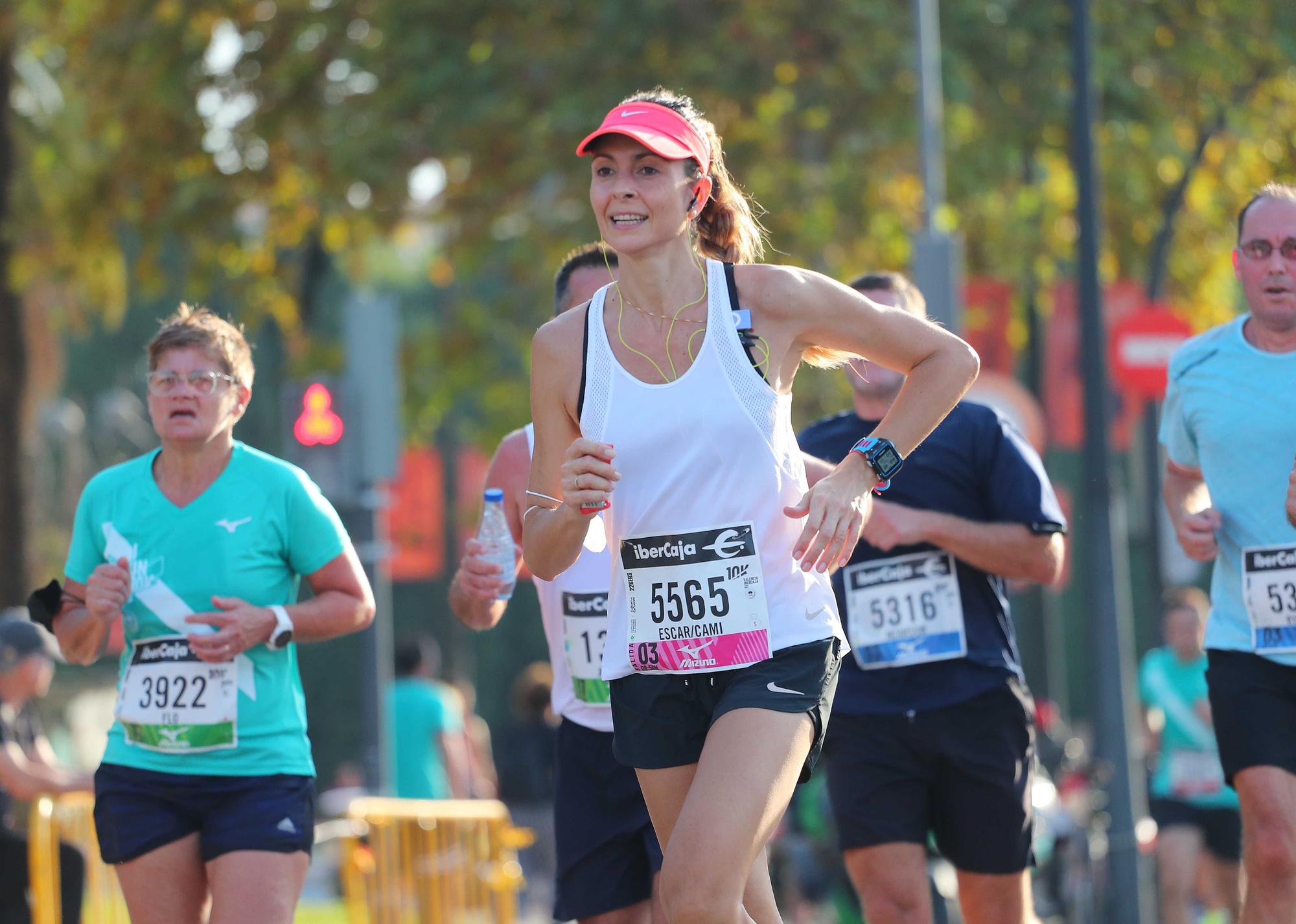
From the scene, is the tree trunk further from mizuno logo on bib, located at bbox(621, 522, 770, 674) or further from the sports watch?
the sports watch

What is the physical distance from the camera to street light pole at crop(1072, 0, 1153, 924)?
37.0 feet

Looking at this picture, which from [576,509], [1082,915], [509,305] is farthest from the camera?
[509,305]

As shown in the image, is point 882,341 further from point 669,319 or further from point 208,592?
point 208,592

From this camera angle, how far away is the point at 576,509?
14.4 ft

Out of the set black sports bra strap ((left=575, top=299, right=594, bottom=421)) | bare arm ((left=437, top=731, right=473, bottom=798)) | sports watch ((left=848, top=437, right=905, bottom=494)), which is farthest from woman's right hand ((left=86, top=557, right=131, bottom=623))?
bare arm ((left=437, top=731, right=473, bottom=798))

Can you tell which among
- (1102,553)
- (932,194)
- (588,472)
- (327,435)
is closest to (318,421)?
(327,435)

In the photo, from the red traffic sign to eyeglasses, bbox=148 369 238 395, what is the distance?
8.40 m

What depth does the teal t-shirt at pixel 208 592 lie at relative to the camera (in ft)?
17.9

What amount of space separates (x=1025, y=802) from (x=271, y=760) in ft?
7.71

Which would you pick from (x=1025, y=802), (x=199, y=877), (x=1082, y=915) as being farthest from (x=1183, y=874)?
(x=199, y=877)

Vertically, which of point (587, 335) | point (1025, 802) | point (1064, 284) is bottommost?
point (1025, 802)

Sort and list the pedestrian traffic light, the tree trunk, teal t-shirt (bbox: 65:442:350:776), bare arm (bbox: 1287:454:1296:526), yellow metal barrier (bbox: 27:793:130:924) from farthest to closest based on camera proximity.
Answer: the tree trunk, the pedestrian traffic light, yellow metal barrier (bbox: 27:793:130:924), teal t-shirt (bbox: 65:442:350:776), bare arm (bbox: 1287:454:1296:526)

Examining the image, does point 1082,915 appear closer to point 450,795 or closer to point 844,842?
point 450,795

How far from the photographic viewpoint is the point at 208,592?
5.53m
